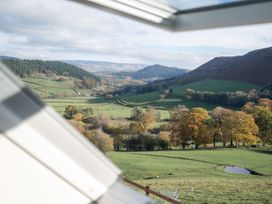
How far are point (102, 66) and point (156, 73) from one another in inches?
23.7

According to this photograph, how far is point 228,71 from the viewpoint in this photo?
3.46 m

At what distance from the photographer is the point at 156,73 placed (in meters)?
3.20

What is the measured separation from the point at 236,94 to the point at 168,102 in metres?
0.62

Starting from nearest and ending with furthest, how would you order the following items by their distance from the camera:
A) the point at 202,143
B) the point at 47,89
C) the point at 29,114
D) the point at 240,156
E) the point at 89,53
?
the point at 29,114, the point at 47,89, the point at 89,53, the point at 202,143, the point at 240,156

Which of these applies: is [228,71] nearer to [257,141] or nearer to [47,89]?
[257,141]

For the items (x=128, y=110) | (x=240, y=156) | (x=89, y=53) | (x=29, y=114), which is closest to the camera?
(x=29, y=114)

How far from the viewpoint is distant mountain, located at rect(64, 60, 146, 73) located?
104 inches

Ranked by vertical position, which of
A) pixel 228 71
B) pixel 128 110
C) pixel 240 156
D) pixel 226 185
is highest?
pixel 228 71

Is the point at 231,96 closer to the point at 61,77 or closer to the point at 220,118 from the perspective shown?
the point at 220,118

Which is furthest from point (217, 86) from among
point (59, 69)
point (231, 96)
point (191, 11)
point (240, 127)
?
point (191, 11)

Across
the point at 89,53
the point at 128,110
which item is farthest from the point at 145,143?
the point at 89,53

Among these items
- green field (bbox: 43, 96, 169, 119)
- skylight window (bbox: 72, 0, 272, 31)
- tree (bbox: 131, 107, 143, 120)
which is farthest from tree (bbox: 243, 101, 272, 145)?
skylight window (bbox: 72, 0, 272, 31)

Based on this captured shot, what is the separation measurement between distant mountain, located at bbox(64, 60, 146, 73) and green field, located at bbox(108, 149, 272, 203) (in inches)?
38.8

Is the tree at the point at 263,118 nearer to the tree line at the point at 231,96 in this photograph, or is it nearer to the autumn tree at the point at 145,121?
the tree line at the point at 231,96
